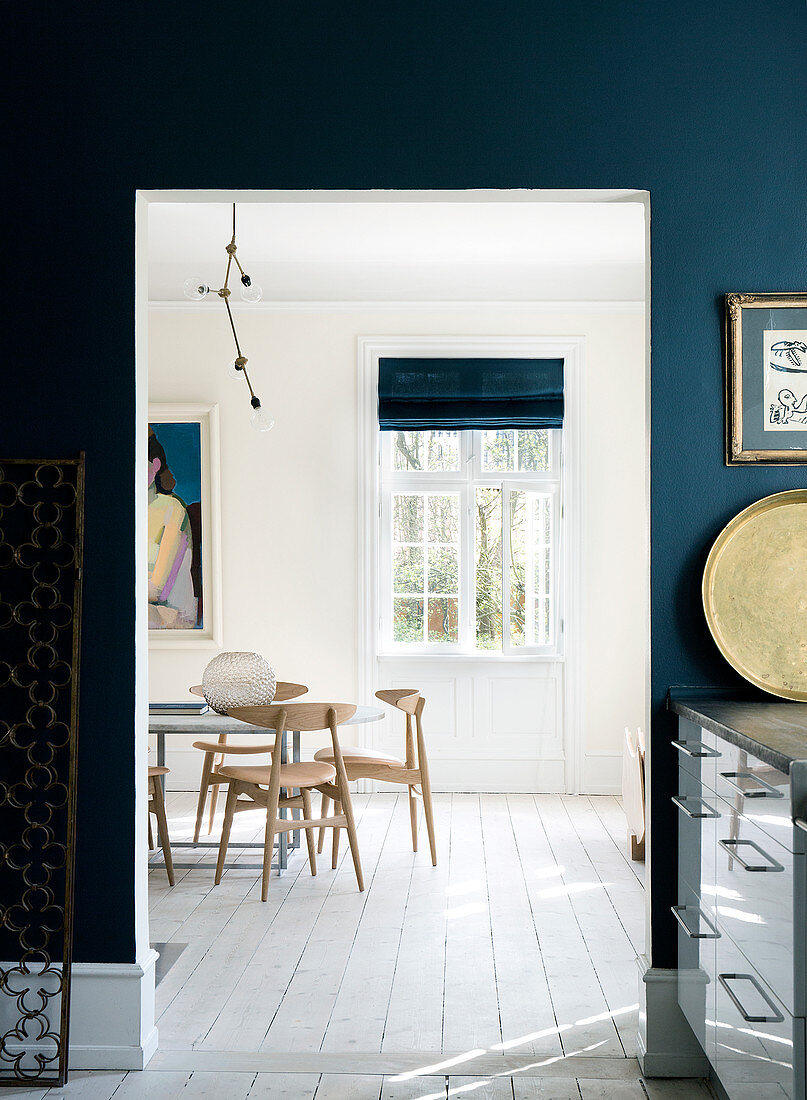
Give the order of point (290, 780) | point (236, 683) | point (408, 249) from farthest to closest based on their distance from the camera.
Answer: point (408, 249)
point (236, 683)
point (290, 780)

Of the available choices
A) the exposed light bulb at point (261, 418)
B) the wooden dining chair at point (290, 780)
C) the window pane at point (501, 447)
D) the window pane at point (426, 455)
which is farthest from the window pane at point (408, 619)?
the exposed light bulb at point (261, 418)

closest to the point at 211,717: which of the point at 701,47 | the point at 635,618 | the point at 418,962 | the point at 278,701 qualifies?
the point at 278,701

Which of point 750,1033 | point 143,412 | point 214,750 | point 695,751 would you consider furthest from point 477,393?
point 750,1033

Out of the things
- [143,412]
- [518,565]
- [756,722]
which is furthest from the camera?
[518,565]

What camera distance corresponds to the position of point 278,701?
4.84 meters

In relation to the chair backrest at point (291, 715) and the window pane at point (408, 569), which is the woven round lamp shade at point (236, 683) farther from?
the window pane at point (408, 569)

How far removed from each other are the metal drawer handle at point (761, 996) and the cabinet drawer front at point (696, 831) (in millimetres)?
202

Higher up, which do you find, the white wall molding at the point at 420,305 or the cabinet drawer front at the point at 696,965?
the white wall molding at the point at 420,305

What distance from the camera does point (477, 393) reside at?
6.04m

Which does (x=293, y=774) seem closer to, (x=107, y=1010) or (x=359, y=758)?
(x=359, y=758)

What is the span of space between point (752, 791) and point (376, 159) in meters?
1.88

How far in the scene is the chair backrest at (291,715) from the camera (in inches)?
159

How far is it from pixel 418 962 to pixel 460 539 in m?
3.19

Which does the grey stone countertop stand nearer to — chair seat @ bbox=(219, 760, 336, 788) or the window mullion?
chair seat @ bbox=(219, 760, 336, 788)
